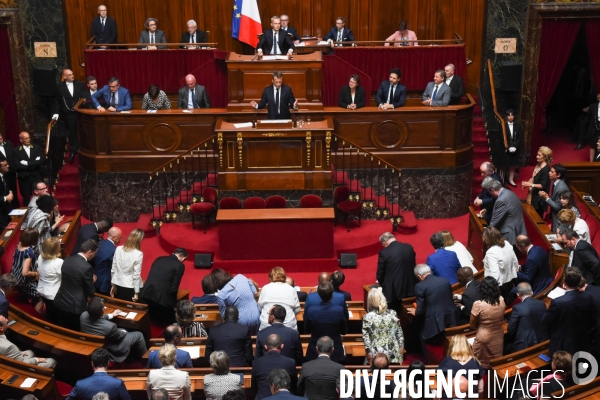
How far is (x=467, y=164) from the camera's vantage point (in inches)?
530

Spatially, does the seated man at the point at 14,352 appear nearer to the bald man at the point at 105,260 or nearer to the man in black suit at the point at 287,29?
the bald man at the point at 105,260

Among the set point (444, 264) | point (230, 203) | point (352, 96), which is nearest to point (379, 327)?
point (444, 264)

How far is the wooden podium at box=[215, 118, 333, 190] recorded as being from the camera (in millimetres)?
12055

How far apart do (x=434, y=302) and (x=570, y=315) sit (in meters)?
1.41

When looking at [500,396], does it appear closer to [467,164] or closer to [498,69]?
[467,164]

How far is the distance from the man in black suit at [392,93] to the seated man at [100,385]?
710cm

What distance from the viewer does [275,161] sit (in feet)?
40.0

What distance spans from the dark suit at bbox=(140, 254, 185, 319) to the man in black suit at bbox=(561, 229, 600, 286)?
12.6ft

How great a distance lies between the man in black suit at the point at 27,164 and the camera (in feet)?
41.2

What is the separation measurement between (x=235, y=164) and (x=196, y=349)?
4334 millimetres

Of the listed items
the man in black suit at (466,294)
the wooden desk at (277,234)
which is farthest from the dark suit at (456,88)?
the man in black suit at (466,294)

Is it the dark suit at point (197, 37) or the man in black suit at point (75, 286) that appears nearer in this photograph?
the man in black suit at point (75, 286)

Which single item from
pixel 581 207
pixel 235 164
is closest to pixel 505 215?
pixel 581 207

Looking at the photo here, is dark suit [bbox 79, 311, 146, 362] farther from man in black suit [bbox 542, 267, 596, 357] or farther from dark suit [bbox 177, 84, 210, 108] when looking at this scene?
dark suit [bbox 177, 84, 210, 108]
